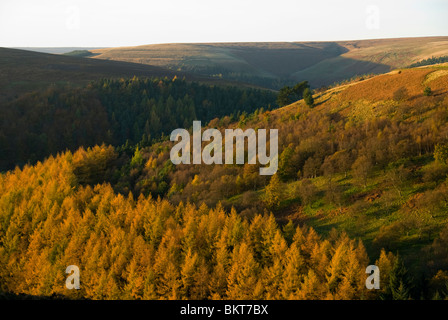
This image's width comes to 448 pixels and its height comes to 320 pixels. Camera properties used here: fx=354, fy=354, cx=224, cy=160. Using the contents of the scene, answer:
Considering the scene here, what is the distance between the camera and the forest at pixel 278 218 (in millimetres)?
49969

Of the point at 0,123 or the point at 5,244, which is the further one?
the point at 0,123

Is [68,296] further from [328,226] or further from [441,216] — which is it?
[441,216]

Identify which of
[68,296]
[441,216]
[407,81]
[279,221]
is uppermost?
[407,81]

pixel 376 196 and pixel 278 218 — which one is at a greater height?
pixel 376 196

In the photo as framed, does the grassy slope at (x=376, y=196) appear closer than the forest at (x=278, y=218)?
No

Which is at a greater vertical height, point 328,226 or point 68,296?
point 328,226

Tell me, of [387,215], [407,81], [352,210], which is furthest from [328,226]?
[407,81]

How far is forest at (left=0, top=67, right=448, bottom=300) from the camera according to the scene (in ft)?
164

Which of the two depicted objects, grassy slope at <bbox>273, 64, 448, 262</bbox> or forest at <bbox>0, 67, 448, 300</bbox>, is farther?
grassy slope at <bbox>273, 64, 448, 262</bbox>

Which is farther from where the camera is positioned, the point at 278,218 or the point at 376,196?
the point at 278,218

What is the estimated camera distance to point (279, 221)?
6825 centimetres

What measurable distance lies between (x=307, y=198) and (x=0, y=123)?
518 feet

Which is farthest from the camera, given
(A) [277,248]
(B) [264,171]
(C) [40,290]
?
(B) [264,171]

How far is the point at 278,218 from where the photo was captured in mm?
70375
